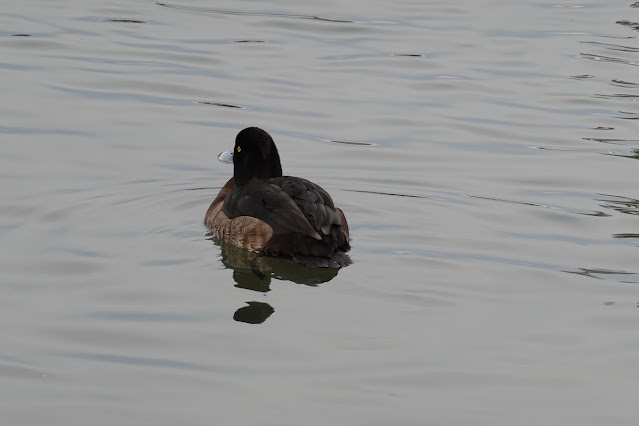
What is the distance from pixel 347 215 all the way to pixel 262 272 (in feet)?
5.17

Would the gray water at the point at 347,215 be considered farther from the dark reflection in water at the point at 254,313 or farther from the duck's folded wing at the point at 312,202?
the duck's folded wing at the point at 312,202

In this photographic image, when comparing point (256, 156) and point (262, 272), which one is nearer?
point (262, 272)

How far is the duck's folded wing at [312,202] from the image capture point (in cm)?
826

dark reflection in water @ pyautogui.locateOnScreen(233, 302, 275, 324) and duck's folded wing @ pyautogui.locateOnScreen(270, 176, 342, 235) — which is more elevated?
duck's folded wing @ pyautogui.locateOnScreen(270, 176, 342, 235)

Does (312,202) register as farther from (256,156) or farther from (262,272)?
(256,156)

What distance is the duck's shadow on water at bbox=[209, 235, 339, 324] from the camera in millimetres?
7770

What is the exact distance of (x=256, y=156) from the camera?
31.6ft

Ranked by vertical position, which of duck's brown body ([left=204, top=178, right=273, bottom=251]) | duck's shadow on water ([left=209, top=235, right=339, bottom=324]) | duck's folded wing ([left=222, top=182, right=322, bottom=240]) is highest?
duck's folded wing ([left=222, top=182, right=322, bottom=240])

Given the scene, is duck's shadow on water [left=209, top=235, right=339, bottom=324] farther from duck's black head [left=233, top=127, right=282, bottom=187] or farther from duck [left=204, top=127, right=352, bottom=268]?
duck's black head [left=233, top=127, right=282, bottom=187]

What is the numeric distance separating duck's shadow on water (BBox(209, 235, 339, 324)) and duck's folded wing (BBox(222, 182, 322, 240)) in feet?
0.75

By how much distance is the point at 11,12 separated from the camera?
18.2 m

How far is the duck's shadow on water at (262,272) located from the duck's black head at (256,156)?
105 cm

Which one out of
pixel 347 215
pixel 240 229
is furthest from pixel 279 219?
pixel 347 215

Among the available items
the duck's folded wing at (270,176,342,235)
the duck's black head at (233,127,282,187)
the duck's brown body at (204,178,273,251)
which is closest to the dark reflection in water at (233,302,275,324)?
the duck's folded wing at (270,176,342,235)
